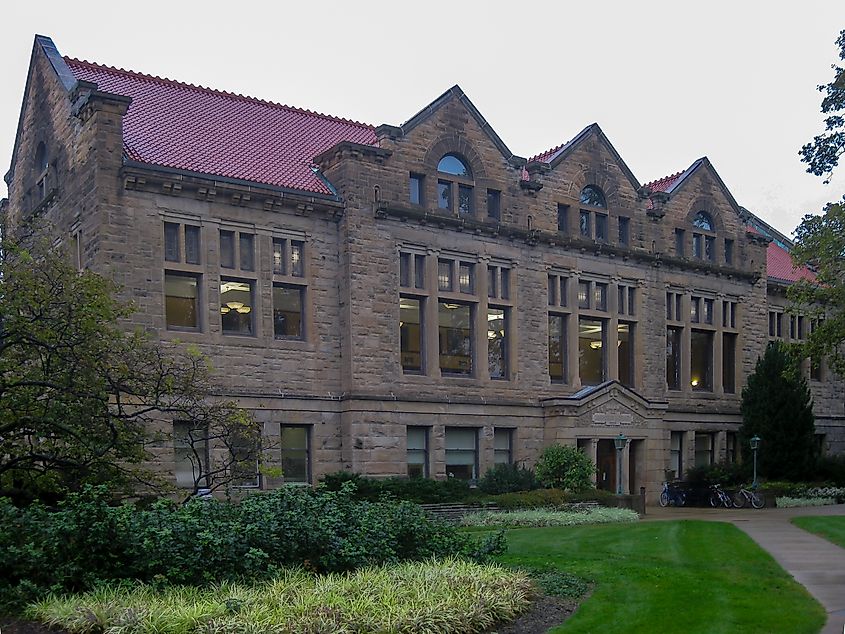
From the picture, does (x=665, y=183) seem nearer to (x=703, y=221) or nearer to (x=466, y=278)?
(x=703, y=221)

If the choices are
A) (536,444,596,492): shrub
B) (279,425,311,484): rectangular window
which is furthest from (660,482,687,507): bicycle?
(279,425,311,484): rectangular window

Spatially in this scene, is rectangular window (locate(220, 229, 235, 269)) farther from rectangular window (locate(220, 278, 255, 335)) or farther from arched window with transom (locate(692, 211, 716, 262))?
arched window with transom (locate(692, 211, 716, 262))

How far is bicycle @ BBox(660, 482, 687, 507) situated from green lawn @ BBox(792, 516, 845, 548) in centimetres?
968

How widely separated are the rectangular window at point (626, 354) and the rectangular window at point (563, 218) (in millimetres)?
5005

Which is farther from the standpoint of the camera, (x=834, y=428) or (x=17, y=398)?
(x=834, y=428)

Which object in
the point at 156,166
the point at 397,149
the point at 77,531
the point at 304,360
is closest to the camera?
the point at 77,531

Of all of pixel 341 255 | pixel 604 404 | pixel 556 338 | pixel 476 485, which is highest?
pixel 341 255

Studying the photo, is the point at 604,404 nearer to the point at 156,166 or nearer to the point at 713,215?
the point at 713,215

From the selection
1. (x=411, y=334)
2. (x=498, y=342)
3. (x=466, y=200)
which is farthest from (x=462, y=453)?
(x=466, y=200)

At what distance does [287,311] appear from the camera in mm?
29719

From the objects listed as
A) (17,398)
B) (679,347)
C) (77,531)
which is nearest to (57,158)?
(17,398)

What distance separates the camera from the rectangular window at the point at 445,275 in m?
32.5

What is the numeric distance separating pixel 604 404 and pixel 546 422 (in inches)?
96.7

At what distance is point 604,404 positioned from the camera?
115ft
